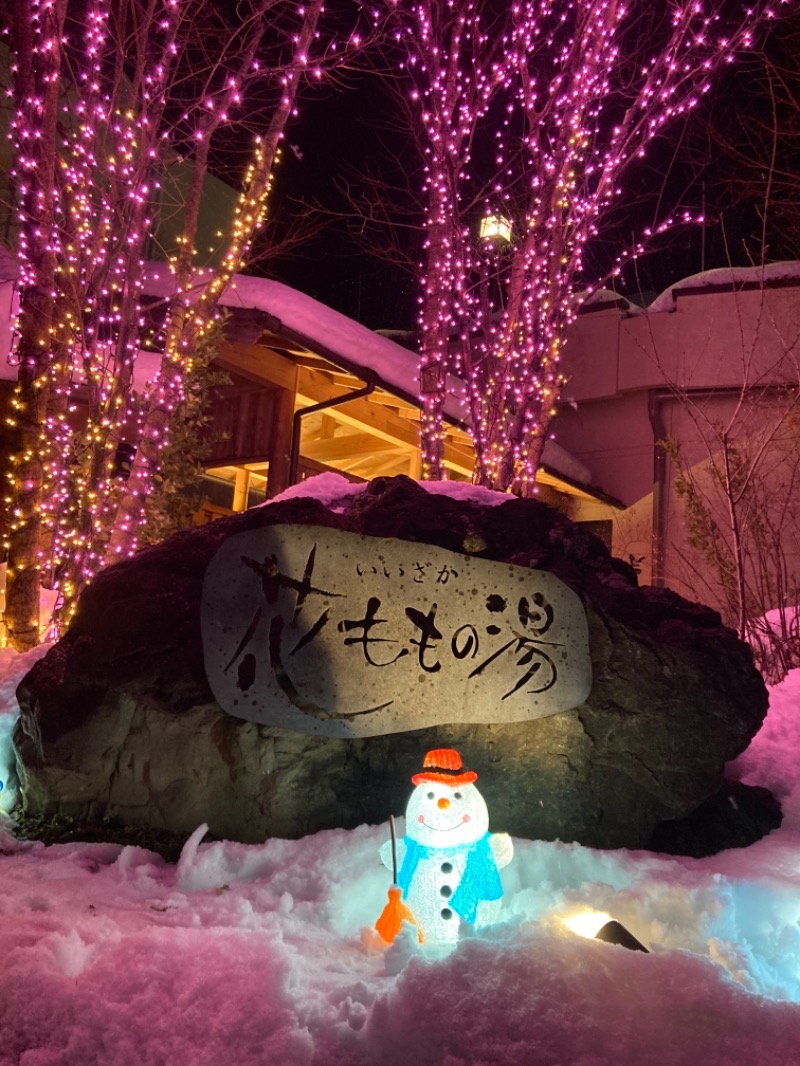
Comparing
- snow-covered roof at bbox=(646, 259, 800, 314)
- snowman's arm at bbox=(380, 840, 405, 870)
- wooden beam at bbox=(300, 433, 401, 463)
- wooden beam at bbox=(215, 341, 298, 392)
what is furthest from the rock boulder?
snow-covered roof at bbox=(646, 259, 800, 314)

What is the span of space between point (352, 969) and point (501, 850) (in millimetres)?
861

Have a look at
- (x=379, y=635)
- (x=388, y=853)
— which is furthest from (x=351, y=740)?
(x=388, y=853)

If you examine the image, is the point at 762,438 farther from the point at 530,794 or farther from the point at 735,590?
the point at 530,794

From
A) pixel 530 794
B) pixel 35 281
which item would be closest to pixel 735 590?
pixel 530 794

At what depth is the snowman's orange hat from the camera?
348 cm

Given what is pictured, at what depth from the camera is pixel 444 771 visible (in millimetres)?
3506

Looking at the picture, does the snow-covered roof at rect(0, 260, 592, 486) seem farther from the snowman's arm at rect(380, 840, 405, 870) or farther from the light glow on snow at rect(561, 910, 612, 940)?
the light glow on snow at rect(561, 910, 612, 940)

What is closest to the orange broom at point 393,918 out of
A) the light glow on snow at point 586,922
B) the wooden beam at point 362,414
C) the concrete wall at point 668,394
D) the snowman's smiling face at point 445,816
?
the snowman's smiling face at point 445,816

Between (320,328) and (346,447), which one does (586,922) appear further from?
(346,447)

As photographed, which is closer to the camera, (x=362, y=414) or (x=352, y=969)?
(x=352, y=969)

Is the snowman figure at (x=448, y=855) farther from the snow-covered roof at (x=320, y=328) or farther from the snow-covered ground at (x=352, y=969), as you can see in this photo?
the snow-covered roof at (x=320, y=328)

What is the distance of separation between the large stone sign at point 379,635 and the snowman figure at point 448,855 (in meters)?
0.67

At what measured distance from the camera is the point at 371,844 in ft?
12.8

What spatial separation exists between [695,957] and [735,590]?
23.9ft
